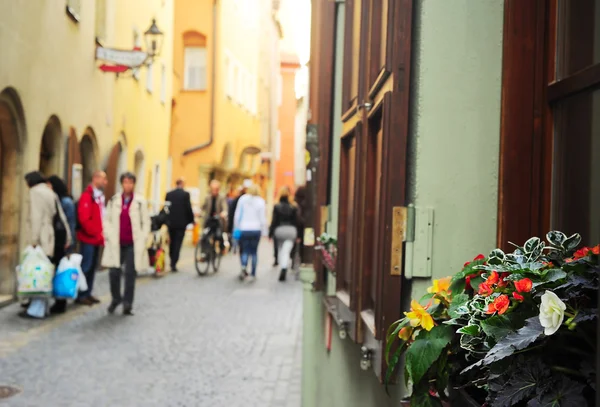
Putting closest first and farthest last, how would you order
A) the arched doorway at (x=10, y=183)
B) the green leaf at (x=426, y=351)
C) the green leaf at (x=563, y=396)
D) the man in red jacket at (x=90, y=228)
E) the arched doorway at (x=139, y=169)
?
1. the green leaf at (x=563, y=396)
2. the green leaf at (x=426, y=351)
3. the man in red jacket at (x=90, y=228)
4. the arched doorway at (x=10, y=183)
5. the arched doorway at (x=139, y=169)

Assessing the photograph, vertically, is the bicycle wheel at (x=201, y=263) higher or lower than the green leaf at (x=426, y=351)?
lower

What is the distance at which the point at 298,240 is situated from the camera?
1961 centimetres

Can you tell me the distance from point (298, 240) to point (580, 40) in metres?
17.3

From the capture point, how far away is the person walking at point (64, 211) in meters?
11.9

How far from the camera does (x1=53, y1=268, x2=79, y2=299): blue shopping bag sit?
37.7 feet

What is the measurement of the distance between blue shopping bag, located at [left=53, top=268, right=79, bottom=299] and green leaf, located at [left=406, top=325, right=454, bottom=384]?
9.78 metres

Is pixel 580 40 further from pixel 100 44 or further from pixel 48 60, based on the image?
pixel 100 44

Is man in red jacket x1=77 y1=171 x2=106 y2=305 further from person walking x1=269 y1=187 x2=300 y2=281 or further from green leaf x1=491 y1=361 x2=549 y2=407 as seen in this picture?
green leaf x1=491 y1=361 x2=549 y2=407

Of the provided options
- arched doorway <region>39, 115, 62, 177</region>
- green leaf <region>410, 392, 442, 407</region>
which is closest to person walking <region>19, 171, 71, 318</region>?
arched doorway <region>39, 115, 62, 177</region>

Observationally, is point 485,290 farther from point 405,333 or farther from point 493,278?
point 405,333

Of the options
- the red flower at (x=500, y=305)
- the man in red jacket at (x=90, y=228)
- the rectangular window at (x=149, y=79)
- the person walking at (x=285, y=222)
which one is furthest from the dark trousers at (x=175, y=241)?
the red flower at (x=500, y=305)

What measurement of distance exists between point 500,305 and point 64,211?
10629 millimetres

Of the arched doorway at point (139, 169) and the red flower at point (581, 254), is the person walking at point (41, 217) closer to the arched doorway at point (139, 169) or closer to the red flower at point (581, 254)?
the red flower at point (581, 254)

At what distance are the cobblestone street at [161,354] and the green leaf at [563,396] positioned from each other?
5558mm
